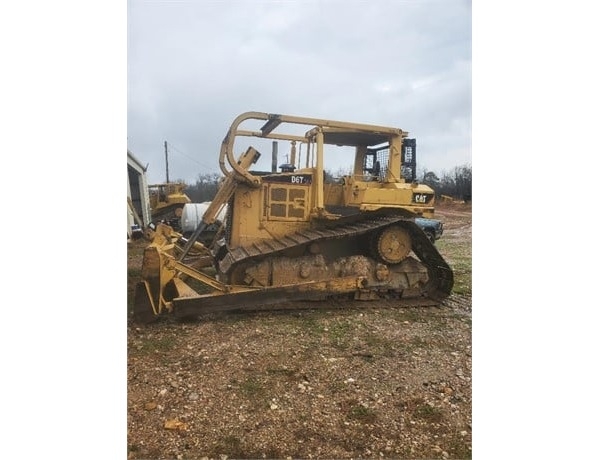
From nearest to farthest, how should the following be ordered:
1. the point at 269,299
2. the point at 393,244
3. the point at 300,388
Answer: the point at 300,388
the point at 269,299
the point at 393,244

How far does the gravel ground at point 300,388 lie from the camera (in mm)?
1616

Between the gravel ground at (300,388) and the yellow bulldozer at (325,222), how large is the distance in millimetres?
521

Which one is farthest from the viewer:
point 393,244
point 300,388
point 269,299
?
point 393,244

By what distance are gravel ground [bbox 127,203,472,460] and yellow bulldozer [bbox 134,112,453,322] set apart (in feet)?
1.71

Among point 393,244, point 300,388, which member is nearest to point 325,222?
point 393,244

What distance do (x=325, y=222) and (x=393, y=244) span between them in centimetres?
66

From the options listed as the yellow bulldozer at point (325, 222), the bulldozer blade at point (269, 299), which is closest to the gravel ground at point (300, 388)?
the bulldozer blade at point (269, 299)

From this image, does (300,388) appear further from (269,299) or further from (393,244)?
(393,244)

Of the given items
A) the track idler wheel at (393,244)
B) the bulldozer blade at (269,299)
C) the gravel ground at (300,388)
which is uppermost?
the track idler wheel at (393,244)

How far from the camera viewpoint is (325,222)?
378 centimetres

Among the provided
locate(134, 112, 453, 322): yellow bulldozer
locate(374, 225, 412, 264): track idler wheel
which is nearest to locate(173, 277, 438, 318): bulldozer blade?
locate(134, 112, 453, 322): yellow bulldozer

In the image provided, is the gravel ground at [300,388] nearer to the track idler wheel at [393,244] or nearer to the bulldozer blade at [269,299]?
the bulldozer blade at [269,299]
